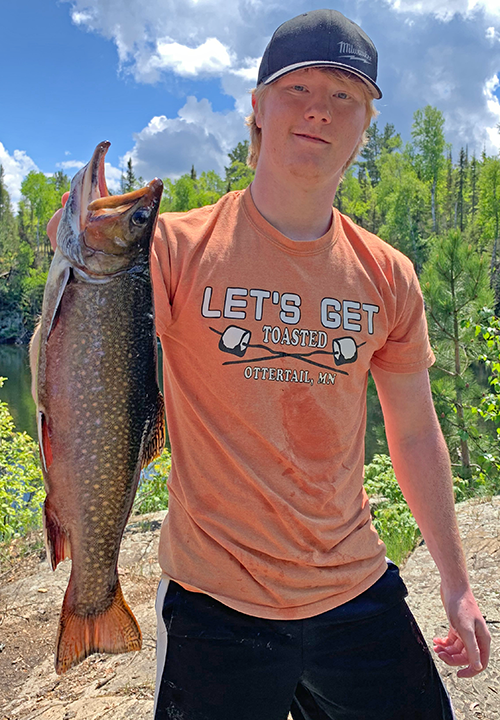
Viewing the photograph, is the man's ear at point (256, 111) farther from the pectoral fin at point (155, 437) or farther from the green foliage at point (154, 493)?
the green foliage at point (154, 493)

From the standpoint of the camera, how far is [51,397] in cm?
163

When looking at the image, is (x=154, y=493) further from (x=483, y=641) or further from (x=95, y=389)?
(x=95, y=389)

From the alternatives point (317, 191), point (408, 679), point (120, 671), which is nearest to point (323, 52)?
point (317, 191)

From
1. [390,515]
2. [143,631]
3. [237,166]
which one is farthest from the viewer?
[237,166]

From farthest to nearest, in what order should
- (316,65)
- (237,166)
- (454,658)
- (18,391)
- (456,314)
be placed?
(237,166) → (18,391) → (456,314) → (454,658) → (316,65)

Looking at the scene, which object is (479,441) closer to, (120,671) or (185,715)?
(120,671)

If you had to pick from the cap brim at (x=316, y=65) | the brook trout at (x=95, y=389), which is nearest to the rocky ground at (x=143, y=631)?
the brook trout at (x=95, y=389)

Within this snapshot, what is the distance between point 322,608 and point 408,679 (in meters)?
0.42

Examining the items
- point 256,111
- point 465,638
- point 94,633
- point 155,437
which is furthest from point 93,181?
point 465,638

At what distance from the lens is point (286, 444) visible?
1880mm

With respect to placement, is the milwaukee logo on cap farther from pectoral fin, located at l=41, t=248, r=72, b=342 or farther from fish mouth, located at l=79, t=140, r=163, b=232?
pectoral fin, located at l=41, t=248, r=72, b=342

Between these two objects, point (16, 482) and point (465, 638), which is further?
point (16, 482)

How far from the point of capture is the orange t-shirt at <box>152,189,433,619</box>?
1.83 metres

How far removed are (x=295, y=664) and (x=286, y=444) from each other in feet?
2.31
